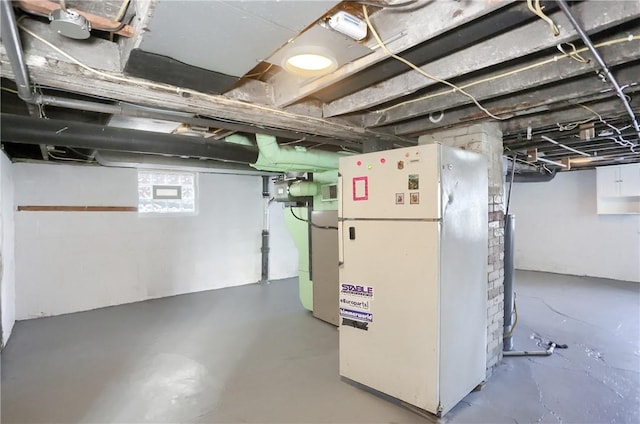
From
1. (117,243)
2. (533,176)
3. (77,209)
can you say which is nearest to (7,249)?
(77,209)

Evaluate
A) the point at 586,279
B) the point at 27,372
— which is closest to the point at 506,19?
the point at 27,372

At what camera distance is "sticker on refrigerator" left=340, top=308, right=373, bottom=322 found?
8.06 feet

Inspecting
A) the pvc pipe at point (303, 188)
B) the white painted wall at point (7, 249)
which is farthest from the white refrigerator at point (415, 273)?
the white painted wall at point (7, 249)

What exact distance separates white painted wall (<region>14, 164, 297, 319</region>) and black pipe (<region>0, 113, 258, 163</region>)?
8.67ft

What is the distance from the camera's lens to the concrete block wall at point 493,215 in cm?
272

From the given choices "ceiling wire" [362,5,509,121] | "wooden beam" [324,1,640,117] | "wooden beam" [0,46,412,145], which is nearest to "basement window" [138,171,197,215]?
"wooden beam" [0,46,412,145]

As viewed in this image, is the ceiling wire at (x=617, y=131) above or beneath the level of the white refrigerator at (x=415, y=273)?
above

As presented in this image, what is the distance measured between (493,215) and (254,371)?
242 centimetres

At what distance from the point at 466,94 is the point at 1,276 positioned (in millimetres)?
4509

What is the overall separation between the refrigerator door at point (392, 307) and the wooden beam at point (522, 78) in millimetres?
861

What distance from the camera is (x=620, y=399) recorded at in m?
2.41

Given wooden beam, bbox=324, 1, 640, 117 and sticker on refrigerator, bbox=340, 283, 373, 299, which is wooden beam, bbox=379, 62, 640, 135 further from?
sticker on refrigerator, bbox=340, 283, 373, 299

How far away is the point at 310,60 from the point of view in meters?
1.61

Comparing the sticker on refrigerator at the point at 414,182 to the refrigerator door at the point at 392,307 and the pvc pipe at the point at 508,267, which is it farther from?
the pvc pipe at the point at 508,267
